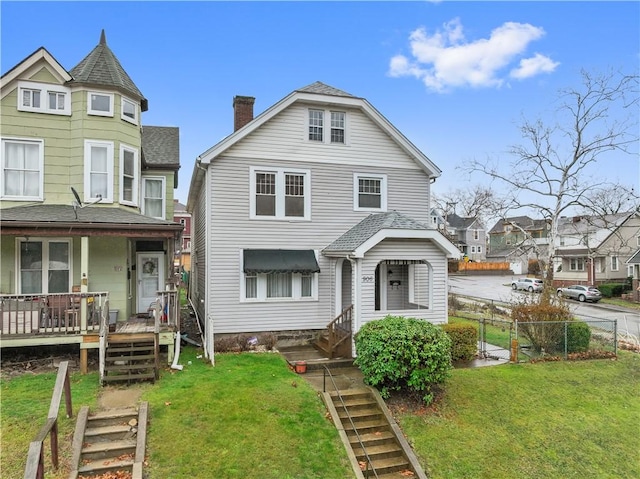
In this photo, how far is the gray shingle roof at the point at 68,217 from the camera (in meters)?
10.4

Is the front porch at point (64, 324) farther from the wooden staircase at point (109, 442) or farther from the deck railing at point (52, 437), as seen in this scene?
the deck railing at point (52, 437)

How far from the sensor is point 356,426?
28.2 feet

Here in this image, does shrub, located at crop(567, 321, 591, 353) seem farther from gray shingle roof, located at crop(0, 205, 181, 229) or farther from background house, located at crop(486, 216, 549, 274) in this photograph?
background house, located at crop(486, 216, 549, 274)

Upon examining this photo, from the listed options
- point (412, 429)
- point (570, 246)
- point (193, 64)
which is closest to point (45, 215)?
point (193, 64)

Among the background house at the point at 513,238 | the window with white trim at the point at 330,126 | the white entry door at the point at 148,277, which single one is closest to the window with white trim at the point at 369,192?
the window with white trim at the point at 330,126

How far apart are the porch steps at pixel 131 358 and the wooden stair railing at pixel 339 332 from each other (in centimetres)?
508

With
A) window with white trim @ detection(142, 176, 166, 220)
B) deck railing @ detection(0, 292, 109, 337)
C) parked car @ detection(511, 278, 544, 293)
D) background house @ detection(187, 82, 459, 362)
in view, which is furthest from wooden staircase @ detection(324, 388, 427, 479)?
parked car @ detection(511, 278, 544, 293)

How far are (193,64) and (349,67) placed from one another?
291 inches

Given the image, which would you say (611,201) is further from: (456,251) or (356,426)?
(356,426)

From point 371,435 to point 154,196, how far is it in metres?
12.6

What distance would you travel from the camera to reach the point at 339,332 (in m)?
12.7

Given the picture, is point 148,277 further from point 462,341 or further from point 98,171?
point 462,341

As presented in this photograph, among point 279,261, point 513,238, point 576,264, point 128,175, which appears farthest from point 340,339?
point 513,238

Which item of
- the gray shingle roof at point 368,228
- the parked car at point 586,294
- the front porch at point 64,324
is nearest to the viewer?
the front porch at point 64,324
